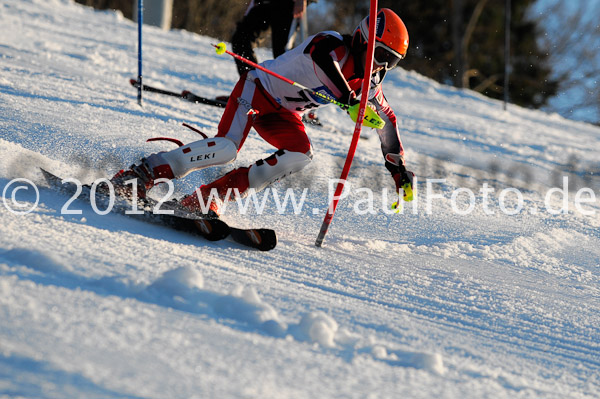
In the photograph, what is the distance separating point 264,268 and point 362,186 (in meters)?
2.49

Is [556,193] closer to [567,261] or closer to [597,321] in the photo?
[567,261]

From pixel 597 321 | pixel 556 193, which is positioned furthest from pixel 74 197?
pixel 556 193

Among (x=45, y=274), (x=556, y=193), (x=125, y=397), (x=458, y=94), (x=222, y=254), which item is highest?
(x=458, y=94)

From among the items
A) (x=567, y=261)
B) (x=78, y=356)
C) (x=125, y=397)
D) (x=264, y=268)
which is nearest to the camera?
(x=125, y=397)

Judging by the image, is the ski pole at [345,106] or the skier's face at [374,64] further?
the skier's face at [374,64]

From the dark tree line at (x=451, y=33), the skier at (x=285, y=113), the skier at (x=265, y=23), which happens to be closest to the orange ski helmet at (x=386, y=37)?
the skier at (x=285, y=113)

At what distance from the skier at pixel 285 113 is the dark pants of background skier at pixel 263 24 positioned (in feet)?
9.60

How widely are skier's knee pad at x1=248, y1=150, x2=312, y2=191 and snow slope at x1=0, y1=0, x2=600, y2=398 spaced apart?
0.35 metres

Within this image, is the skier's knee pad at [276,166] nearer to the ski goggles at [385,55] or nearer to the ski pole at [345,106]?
the ski pole at [345,106]

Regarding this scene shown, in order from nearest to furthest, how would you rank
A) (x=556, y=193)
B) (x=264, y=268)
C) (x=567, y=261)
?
(x=264, y=268), (x=567, y=261), (x=556, y=193)

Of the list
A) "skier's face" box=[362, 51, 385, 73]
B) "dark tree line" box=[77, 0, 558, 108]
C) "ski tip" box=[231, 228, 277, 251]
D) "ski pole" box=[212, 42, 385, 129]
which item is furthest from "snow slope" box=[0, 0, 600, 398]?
"dark tree line" box=[77, 0, 558, 108]

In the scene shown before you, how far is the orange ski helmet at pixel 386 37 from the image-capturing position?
10.9ft

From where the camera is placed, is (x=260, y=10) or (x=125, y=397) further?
(x=260, y=10)

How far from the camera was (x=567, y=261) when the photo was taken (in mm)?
4043
